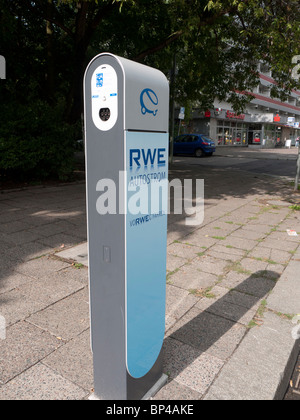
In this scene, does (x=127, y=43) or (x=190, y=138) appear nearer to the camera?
(x=127, y=43)

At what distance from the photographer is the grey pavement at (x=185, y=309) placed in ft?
7.07

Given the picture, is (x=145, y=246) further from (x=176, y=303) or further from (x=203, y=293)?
(x=203, y=293)

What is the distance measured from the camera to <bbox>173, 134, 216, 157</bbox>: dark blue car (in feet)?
74.6

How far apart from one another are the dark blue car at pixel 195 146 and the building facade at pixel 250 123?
858cm

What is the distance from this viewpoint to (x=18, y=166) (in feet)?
27.5

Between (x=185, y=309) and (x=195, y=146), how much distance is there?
20.7 metres

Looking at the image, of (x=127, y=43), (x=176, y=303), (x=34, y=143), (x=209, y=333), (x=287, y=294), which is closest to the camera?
(x=209, y=333)

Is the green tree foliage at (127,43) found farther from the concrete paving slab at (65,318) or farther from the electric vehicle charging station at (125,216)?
the electric vehicle charging station at (125,216)

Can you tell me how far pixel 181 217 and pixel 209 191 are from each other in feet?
11.5

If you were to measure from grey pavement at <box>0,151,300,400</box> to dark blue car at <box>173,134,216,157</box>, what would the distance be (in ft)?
56.6

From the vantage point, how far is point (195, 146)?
22.8m

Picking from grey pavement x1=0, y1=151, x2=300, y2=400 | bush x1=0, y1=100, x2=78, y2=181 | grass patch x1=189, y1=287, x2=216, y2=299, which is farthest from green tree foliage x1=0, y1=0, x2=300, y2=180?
grass patch x1=189, y1=287, x2=216, y2=299

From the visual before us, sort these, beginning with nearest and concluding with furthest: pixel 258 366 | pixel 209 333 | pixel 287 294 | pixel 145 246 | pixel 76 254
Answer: pixel 145 246, pixel 258 366, pixel 209 333, pixel 287 294, pixel 76 254

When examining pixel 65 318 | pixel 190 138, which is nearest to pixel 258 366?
pixel 65 318
